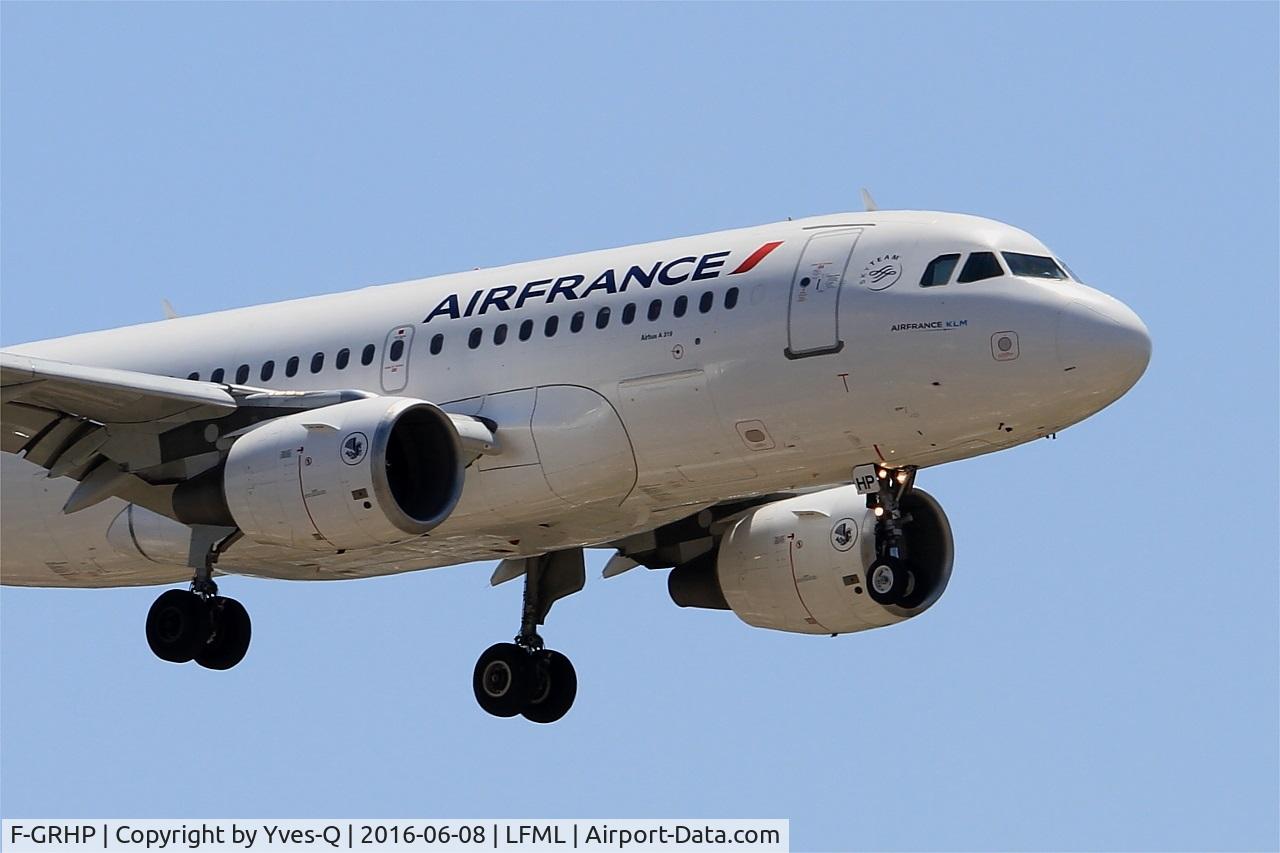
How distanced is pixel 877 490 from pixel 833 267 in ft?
8.74

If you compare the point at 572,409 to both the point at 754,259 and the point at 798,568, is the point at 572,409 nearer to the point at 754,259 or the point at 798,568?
the point at 754,259

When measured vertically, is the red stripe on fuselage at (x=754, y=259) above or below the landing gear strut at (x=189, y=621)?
above

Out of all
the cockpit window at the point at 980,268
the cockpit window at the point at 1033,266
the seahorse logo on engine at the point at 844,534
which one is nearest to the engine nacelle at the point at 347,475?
the cockpit window at the point at 980,268

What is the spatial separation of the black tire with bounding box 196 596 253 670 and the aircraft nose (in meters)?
11.1

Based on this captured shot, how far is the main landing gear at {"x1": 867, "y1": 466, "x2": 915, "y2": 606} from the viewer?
1356 inches

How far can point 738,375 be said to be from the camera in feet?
111

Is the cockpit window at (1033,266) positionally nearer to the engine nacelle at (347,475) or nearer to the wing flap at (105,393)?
the engine nacelle at (347,475)

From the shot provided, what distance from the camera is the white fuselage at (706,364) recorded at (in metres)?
33.2

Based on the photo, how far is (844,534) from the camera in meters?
38.9

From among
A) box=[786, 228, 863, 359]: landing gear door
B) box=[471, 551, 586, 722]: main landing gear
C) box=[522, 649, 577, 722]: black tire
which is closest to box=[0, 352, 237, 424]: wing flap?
box=[471, 551, 586, 722]: main landing gear

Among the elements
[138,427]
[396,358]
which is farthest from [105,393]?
[396,358]

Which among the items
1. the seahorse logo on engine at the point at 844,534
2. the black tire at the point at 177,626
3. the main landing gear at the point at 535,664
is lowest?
the black tire at the point at 177,626

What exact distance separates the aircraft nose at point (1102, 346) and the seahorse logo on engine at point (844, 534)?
652 centimetres

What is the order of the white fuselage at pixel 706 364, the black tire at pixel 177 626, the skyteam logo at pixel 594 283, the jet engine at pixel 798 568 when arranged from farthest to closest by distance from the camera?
the jet engine at pixel 798 568
the black tire at pixel 177 626
the skyteam logo at pixel 594 283
the white fuselage at pixel 706 364
